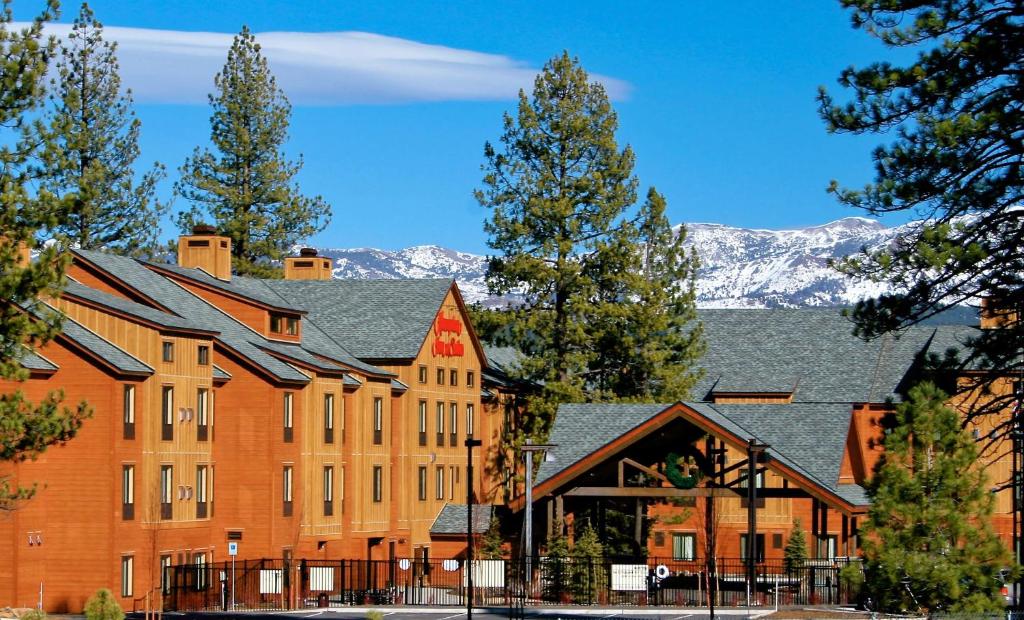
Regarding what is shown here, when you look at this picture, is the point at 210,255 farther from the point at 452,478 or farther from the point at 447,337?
the point at 452,478

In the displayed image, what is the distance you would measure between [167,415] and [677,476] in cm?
1807

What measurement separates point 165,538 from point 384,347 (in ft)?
66.7

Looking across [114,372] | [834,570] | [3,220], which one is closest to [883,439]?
[3,220]

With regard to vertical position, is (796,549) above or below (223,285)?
below

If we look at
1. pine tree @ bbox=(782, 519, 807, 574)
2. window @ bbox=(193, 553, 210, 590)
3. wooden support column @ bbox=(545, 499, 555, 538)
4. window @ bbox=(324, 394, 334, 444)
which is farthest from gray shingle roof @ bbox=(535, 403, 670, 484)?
window @ bbox=(193, 553, 210, 590)

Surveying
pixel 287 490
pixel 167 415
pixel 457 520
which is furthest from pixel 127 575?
pixel 457 520

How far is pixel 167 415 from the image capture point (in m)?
62.7

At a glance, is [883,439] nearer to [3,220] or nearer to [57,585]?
[3,220]

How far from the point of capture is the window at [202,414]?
65312 mm

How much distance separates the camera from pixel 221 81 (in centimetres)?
10862

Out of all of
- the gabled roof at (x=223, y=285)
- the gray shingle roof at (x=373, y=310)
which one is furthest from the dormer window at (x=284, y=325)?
the gray shingle roof at (x=373, y=310)

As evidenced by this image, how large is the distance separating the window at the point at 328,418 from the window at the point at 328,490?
1147 millimetres

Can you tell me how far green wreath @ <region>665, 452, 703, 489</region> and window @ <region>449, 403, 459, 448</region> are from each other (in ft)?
66.8

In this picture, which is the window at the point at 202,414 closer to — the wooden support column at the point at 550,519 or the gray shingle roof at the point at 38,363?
the gray shingle roof at the point at 38,363
